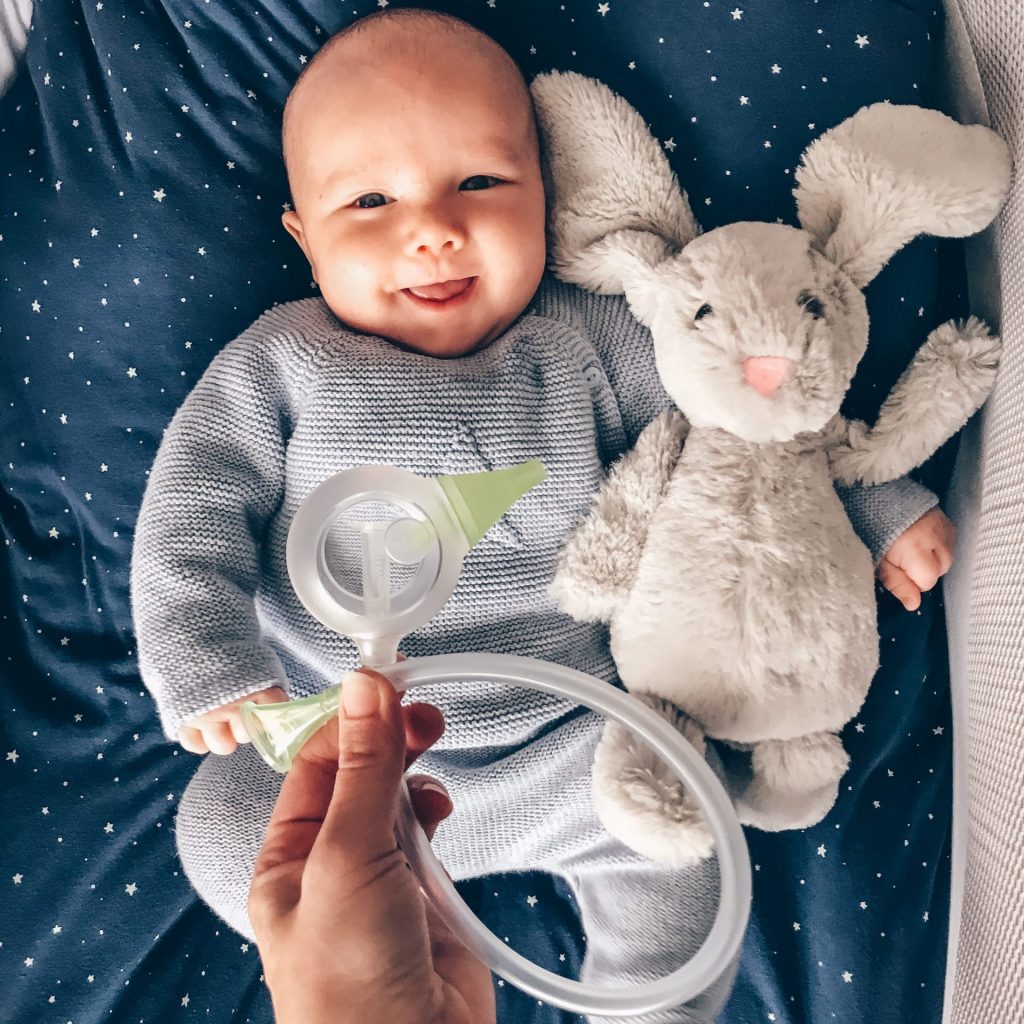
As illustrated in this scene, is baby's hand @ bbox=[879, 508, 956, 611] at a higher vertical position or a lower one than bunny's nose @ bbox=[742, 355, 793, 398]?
lower

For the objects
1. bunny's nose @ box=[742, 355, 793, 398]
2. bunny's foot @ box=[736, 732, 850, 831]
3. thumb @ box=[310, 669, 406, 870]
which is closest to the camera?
thumb @ box=[310, 669, 406, 870]

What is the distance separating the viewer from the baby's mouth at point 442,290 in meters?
0.93

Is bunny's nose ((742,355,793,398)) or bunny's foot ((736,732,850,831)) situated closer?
bunny's nose ((742,355,793,398))

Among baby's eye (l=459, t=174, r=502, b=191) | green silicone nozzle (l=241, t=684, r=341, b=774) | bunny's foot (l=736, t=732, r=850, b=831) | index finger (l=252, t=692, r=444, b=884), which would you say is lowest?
bunny's foot (l=736, t=732, r=850, b=831)

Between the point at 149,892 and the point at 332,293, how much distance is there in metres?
0.71

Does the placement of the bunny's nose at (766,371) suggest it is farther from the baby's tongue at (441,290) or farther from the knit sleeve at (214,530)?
the knit sleeve at (214,530)

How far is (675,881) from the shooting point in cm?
92

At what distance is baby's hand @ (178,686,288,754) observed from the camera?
85cm

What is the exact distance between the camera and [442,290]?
929 mm

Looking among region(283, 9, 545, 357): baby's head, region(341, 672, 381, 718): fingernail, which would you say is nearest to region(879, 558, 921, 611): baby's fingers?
region(283, 9, 545, 357): baby's head

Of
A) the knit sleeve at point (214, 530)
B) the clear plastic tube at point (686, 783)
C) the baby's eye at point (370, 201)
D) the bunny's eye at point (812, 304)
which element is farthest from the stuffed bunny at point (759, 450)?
the knit sleeve at point (214, 530)

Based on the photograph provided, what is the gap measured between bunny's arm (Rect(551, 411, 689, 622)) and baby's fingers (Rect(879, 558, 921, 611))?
0.26m

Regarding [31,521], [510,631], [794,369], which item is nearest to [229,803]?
[510,631]

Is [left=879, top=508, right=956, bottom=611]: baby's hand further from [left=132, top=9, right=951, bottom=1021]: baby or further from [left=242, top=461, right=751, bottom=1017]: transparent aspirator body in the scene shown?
[left=242, top=461, right=751, bottom=1017]: transparent aspirator body
